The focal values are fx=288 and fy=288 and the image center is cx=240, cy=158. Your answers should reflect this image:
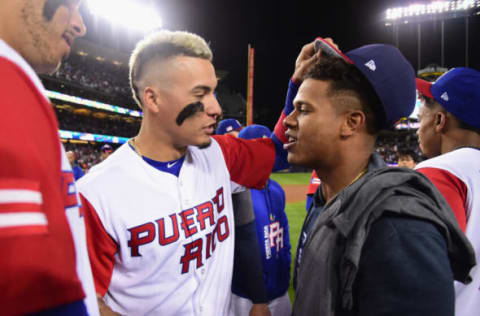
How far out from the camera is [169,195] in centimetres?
166

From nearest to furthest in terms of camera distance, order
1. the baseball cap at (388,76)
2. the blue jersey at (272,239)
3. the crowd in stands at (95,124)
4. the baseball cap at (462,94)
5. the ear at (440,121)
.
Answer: the baseball cap at (388,76)
the baseball cap at (462,94)
the ear at (440,121)
the blue jersey at (272,239)
the crowd in stands at (95,124)

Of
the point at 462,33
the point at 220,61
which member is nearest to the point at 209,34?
the point at 220,61

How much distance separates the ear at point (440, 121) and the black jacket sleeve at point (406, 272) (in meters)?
1.59

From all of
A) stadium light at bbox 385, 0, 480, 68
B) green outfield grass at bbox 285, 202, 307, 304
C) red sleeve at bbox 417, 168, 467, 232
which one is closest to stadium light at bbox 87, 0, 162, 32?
stadium light at bbox 385, 0, 480, 68

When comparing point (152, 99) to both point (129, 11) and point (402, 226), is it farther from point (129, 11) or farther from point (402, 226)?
point (129, 11)

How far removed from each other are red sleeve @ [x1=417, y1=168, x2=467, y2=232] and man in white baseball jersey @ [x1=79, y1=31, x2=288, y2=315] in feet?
3.34

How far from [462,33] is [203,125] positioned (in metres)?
41.1

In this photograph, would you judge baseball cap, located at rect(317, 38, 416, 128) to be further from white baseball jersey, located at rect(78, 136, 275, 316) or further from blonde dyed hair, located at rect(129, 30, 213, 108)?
white baseball jersey, located at rect(78, 136, 275, 316)

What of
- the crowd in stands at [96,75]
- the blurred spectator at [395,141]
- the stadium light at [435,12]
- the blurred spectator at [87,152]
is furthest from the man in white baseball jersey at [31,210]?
the blurred spectator at [395,141]

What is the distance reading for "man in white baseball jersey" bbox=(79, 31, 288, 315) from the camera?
4.86 ft

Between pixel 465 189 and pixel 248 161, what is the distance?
51.9 inches

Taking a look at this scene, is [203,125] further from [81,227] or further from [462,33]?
[462,33]

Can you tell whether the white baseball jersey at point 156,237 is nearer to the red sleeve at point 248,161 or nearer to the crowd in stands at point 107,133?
the red sleeve at point 248,161

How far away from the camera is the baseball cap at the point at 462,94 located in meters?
2.00
